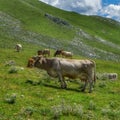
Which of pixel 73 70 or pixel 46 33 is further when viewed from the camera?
pixel 46 33

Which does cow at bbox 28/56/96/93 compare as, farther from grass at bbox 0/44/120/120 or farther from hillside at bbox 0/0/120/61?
hillside at bbox 0/0/120/61

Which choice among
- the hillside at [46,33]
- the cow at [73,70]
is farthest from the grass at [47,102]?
the hillside at [46,33]

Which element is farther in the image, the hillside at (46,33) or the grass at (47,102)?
the hillside at (46,33)

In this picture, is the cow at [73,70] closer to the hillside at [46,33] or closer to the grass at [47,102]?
the grass at [47,102]

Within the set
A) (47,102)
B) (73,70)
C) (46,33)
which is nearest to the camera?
(47,102)

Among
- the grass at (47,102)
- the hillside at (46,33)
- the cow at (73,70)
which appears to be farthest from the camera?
the hillside at (46,33)

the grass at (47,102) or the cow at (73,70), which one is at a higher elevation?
the cow at (73,70)

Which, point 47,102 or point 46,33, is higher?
point 46,33

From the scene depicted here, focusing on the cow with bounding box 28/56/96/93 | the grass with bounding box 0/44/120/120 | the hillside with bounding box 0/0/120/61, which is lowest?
the grass with bounding box 0/44/120/120

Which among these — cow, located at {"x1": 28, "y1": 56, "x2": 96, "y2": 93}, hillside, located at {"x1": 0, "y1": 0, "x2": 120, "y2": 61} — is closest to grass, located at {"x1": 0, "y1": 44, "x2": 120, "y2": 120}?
cow, located at {"x1": 28, "y1": 56, "x2": 96, "y2": 93}

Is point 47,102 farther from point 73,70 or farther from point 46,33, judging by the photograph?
point 46,33

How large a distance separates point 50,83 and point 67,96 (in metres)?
5.73

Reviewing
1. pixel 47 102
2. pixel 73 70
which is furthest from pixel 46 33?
pixel 47 102

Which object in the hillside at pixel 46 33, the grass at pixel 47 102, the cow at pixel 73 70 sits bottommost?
the grass at pixel 47 102
